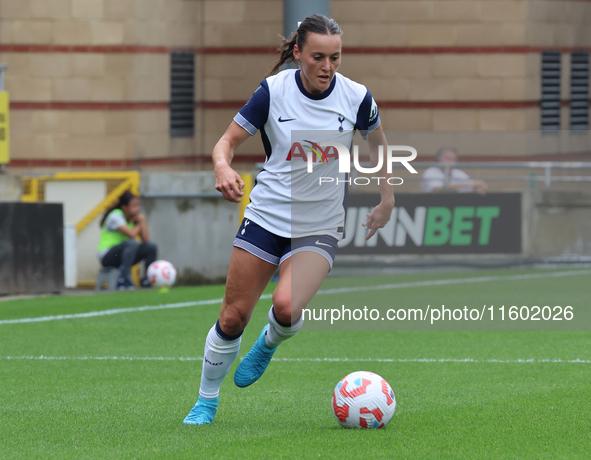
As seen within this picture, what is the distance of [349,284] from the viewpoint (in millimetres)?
14641

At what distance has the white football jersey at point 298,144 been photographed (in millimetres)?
5586

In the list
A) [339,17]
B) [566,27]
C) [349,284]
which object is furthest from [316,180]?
[566,27]

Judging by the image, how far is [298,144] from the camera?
18.5 feet

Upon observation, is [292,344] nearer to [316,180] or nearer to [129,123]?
[316,180]

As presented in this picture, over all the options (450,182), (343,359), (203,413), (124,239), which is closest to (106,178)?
(124,239)

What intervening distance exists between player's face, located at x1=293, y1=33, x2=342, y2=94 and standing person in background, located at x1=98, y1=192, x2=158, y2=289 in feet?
30.6

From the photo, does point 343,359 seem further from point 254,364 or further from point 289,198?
point 289,198

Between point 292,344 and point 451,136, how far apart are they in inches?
478

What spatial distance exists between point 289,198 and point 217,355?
0.98 metres

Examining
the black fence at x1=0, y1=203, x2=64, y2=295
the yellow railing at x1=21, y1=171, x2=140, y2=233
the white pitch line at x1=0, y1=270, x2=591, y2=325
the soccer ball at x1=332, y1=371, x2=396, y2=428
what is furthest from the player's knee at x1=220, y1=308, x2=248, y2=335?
the yellow railing at x1=21, y1=171, x2=140, y2=233

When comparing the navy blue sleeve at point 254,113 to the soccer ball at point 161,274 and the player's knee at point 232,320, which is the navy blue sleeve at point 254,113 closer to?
the player's knee at point 232,320

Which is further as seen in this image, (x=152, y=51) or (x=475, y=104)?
(x=475, y=104)

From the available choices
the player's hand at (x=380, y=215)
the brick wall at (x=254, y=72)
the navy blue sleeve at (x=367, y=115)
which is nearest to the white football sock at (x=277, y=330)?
the player's hand at (x=380, y=215)

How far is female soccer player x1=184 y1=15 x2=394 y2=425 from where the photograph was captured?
5.49m
